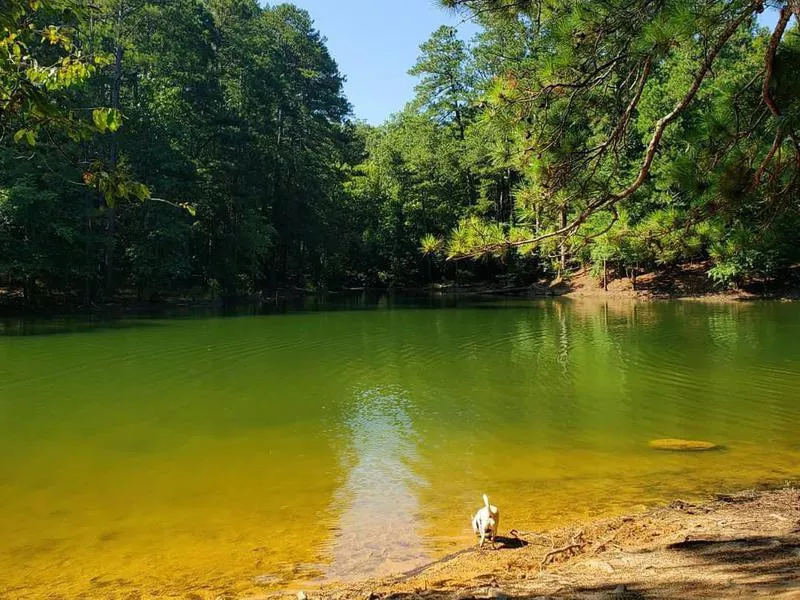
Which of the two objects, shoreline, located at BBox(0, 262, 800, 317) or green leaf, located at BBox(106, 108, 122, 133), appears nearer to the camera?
green leaf, located at BBox(106, 108, 122, 133)

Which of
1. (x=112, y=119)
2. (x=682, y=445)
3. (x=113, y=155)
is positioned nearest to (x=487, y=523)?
(x=112, y=119)

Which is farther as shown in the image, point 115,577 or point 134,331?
point 134,331

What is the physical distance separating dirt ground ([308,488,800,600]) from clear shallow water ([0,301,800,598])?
19.2 inches

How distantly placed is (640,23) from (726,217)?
1.73m

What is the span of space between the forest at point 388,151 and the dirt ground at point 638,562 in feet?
7.39

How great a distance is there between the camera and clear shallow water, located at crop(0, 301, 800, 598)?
4.80 m

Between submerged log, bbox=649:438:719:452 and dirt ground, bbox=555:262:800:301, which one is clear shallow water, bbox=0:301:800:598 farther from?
dirt ground, bbox=555:262:800:301

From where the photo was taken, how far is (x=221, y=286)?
110 feet

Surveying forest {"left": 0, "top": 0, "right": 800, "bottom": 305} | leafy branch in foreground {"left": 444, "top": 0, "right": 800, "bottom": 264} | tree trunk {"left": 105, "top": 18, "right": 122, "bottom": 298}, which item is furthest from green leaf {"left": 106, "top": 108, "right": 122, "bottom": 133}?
tree trunk {"left": 105, "top": 18, "right": 122, "bottom": 298}

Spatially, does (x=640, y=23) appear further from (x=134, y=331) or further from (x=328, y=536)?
(x=134, y=331)

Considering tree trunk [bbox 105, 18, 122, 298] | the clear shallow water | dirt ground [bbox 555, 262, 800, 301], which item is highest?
tree trunk [bbox 105, 18, 122, 298]

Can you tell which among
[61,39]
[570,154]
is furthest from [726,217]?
[61,39]

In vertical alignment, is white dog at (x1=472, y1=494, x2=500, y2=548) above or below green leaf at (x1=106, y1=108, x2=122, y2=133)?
below

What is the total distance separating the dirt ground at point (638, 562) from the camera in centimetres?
303
